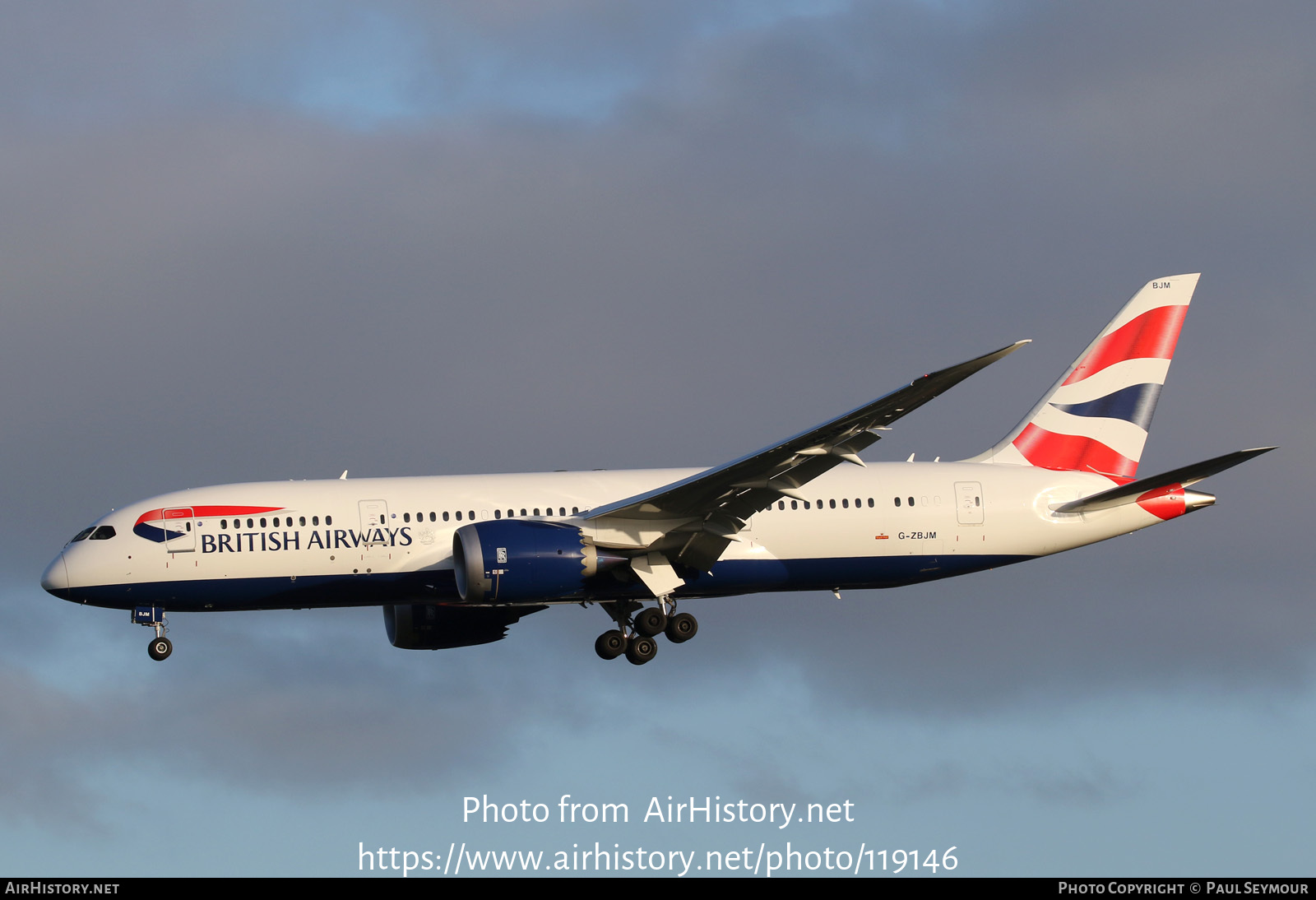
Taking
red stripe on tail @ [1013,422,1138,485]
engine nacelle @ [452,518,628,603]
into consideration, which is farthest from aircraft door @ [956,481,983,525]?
engine nacelle @ [452,518,628,603]

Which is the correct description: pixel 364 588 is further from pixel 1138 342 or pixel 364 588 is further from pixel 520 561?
pixel 1138 342

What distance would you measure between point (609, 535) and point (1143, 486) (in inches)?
508

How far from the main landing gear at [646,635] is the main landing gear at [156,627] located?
9.80 metres

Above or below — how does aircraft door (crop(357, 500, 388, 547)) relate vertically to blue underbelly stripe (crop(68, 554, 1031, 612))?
above

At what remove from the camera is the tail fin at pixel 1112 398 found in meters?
41.5

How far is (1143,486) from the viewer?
38344 millimetres

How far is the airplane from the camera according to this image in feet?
114

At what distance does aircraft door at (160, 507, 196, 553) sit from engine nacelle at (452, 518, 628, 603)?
618 centimetres

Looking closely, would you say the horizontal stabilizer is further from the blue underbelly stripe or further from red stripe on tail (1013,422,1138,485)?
the blue underbelly stripe

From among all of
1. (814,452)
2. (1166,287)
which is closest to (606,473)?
(814,452)

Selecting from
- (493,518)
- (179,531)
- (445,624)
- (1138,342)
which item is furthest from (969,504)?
(179,531)

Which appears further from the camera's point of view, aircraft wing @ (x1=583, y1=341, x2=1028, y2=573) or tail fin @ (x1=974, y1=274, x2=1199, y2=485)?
tail fin @ (x1=974, y1=274, x2=1199, y2=485)

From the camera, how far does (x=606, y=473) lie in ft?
127

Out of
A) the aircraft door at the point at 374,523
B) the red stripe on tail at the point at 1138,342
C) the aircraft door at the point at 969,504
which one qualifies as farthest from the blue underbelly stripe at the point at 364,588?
the red stripe on tail at the point at 1138,342
